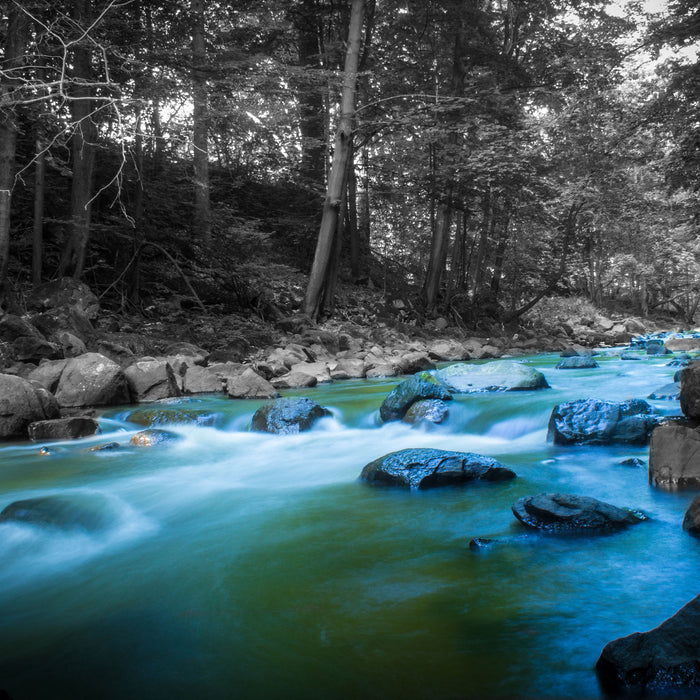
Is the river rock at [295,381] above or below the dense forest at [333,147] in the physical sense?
below

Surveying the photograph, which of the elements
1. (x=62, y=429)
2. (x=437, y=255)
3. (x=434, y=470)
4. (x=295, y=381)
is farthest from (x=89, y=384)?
(x=437, y=255)

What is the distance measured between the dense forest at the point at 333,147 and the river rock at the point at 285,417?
5.54 meters

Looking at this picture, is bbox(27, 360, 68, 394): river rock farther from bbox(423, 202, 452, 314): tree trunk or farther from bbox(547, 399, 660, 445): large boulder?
bbox(423, 202, 452, 314): tree trunk

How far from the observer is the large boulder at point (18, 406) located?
→ 6.46m

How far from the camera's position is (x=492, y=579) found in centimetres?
272

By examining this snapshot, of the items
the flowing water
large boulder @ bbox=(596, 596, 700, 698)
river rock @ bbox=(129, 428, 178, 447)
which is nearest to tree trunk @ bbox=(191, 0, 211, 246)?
river rock @ bbox=(129, 428, 178, 447)

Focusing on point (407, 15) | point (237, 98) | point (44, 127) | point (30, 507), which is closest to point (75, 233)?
point (44, 127)

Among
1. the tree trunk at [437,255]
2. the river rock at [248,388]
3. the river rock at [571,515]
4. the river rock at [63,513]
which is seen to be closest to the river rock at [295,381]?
the river rock at [248,388]

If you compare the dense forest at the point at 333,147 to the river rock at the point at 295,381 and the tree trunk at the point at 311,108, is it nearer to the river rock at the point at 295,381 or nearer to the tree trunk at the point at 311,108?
the tree trunk at the point at 311,108

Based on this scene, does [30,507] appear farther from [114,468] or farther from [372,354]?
[372,354]

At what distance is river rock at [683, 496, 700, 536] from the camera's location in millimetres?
3113

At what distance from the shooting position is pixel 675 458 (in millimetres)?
4039

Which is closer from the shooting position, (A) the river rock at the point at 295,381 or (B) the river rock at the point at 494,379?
(B) the river rock at the point at 494,379

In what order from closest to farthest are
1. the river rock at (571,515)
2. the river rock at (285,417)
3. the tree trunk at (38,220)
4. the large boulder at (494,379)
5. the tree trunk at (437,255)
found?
1. the river rock at (571,515)
2. the river rock at (285,417)
3. the large boulder at (494,379)
4. the tree trunk at (38,220)
5. the tree trunk at (437,255)
